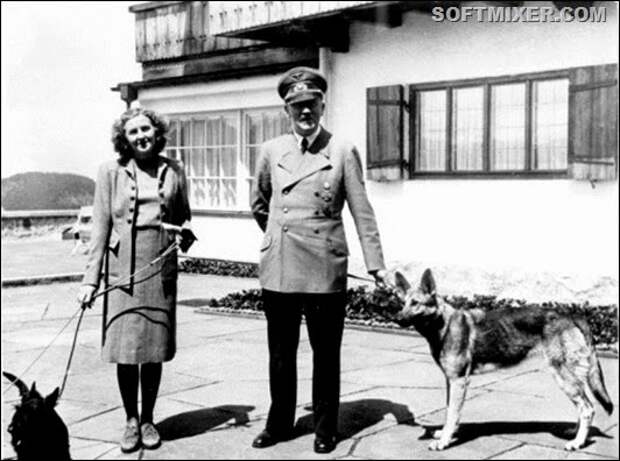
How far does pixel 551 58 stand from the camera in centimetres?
1121

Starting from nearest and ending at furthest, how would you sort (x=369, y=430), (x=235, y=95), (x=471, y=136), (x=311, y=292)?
(x=311, y=292)
(x=369, y=430)
(x=471, y=136)
(x=235, y=95)

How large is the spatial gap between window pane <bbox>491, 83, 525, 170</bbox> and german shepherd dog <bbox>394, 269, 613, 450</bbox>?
6.34 meters

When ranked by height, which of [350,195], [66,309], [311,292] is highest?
[350,195]

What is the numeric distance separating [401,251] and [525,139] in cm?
238

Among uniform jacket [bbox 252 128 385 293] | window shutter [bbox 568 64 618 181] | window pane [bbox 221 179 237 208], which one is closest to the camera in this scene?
uniform jacket [bbox 252 128 385 293]

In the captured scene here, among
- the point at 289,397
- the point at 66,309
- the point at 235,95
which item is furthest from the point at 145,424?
the point at 235,95

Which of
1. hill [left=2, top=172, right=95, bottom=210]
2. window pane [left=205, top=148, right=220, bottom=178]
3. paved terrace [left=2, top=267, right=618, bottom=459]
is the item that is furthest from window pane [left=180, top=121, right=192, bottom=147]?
paved terrace [left=2, top=267, right=618, bottom=459]

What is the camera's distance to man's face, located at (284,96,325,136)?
5.46m

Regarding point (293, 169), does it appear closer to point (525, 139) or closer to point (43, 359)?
point (43, 359)

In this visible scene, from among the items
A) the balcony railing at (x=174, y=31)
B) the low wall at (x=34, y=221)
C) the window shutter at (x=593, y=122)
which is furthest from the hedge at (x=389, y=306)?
the low wall at (x=34, y=221)

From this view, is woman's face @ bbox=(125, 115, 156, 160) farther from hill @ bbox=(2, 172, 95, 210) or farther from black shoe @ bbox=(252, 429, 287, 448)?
hill @ bbox=(2, 172, 95, 210)

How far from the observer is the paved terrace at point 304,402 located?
17.8 feet

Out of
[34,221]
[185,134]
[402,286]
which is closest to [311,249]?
[402,286]

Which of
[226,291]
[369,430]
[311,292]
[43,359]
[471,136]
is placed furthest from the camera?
[226,291]
